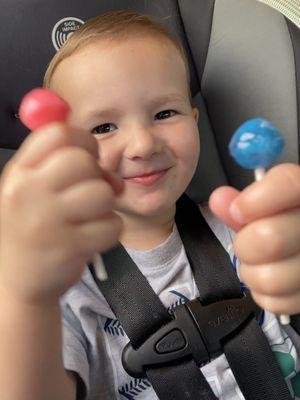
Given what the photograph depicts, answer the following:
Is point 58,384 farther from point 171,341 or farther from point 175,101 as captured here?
point 175,101

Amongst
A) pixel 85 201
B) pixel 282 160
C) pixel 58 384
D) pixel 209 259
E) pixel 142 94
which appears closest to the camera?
pixel 85 201

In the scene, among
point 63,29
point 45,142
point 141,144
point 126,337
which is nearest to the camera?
point 45,142

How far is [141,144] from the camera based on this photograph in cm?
89

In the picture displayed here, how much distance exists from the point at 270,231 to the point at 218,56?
659mm

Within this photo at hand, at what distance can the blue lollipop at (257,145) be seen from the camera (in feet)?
1.81

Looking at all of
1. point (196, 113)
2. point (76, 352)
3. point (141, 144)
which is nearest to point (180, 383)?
point (76, 352)

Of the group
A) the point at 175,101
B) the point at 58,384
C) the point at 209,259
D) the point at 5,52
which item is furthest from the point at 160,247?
the point at 5,52

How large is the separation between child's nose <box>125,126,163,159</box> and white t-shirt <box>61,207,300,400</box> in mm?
204

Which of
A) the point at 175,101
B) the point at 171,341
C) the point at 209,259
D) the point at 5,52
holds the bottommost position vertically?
the point at 171,341

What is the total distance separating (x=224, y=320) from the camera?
989 mm

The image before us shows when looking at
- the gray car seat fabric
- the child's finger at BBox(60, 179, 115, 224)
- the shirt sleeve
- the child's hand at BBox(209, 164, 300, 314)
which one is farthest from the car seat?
the child's finger at BBox(60, 179, 115, 224)

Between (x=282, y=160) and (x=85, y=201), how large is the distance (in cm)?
69

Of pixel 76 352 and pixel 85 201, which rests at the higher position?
pixel 85 201

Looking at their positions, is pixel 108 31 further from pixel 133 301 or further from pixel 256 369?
pixel 256 369
